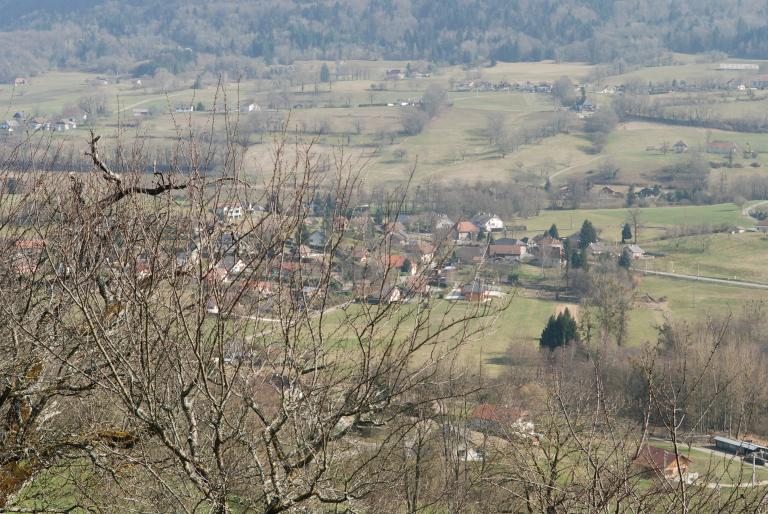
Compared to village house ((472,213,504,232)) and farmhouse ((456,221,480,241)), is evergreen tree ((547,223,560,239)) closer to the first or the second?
village house ((472,213,504,232))

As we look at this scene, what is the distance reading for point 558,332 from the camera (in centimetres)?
2875

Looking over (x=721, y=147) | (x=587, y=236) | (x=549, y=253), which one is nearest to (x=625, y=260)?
(x=549, y=253)

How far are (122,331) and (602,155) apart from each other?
64965 mm

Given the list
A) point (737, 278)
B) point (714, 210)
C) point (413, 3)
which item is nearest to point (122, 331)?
point (737, 278)

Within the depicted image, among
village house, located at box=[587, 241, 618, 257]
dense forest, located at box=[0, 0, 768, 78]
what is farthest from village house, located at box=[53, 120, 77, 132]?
dense forest, located at box=[0, 0, 768, 78]

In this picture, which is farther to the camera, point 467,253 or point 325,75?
point 325,75

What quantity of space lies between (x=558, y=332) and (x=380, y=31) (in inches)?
5741

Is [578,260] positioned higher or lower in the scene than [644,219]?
higher

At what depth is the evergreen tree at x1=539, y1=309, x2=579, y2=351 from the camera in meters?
28.6

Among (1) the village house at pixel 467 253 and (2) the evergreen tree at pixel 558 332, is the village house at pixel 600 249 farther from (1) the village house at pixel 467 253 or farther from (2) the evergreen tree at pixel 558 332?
(2) the evergreen tree at pixel 558 332

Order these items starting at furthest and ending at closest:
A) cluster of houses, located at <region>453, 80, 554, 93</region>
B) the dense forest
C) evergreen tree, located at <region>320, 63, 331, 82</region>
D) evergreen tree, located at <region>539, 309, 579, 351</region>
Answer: the dense forest, evergreen tree, located at <region>320, 63, 331, 82</region>, cluster of houses, located at <region>453, 80, 554, 93</region>, evergreen tree, located at <region>539, 309, 579, 351</region>

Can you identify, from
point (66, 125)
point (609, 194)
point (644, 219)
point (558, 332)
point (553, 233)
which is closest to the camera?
point (558, 332)

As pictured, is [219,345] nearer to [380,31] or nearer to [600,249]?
[600,249]

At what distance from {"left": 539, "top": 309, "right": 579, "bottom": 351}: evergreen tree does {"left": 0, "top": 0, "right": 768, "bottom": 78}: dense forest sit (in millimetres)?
96984
